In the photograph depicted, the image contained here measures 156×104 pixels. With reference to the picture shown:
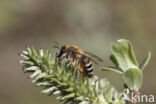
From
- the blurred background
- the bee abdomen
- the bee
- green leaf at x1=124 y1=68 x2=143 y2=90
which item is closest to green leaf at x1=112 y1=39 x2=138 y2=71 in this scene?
green leaf at x1=124 y1=68 x2=143 y2=90

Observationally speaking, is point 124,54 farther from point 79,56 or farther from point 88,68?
point 79,56

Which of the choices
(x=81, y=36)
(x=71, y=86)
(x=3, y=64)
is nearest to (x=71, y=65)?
(x=71, y=86)

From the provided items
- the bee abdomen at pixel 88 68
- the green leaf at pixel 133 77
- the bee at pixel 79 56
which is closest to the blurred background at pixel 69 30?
the bee at pixel 79 56

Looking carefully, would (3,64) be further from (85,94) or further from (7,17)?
(85,94)

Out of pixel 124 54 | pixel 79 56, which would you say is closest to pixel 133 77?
pixel 124 54

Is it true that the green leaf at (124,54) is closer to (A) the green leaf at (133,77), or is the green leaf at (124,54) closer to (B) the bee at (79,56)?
(A) the green leaf at (133,77)

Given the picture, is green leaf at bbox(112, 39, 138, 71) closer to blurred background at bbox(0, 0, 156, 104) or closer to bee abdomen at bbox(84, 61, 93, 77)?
bee abdomen at bbox(84, 61, 93, 77)

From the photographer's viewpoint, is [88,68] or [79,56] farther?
[79,56]
